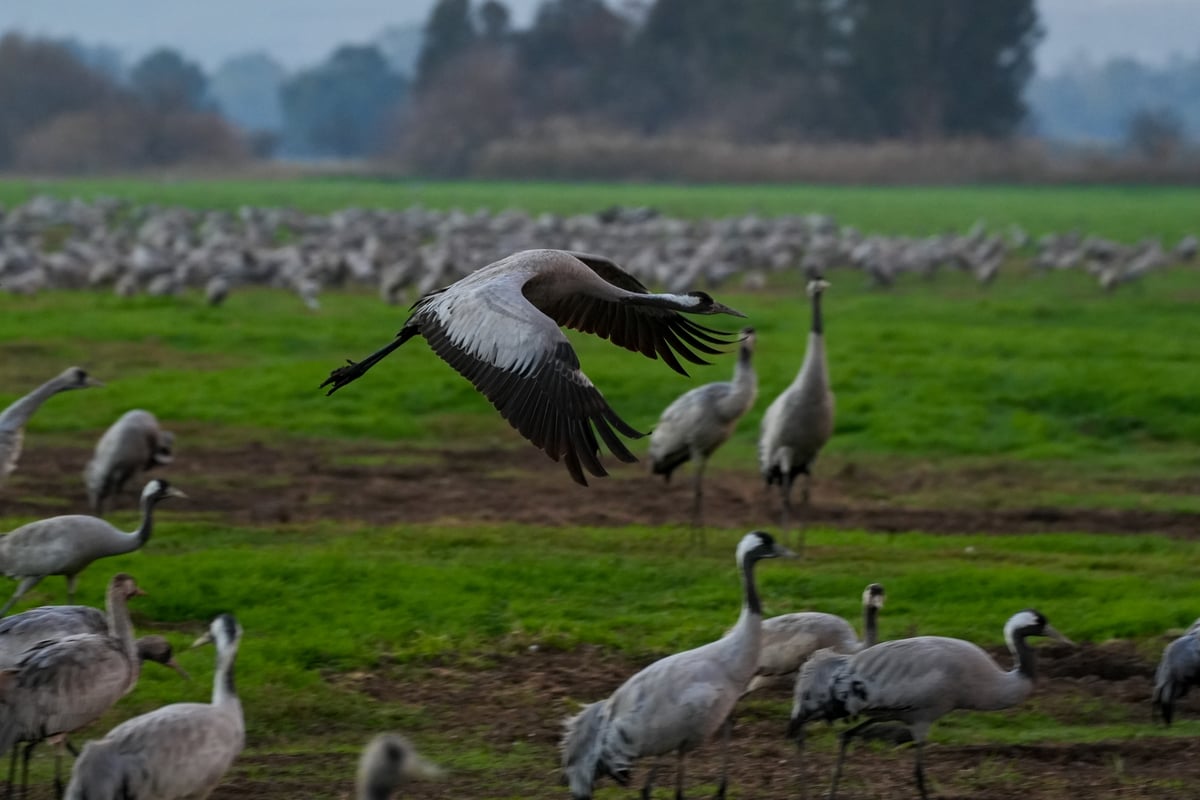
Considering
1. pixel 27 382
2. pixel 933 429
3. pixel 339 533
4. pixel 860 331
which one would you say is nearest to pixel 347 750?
pixel 339 533

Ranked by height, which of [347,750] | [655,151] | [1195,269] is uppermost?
[655,151]

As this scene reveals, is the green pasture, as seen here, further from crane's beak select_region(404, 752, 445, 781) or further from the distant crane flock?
crane's beak select_region(404, 752, 445, 781)

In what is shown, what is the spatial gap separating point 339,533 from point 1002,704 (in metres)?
5.13

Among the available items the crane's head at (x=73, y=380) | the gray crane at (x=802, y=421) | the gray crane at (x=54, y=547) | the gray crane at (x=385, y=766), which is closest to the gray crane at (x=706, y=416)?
the gray crane at (x=802, y=421)

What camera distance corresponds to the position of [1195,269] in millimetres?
31359

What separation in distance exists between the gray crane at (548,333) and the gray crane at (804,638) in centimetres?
122

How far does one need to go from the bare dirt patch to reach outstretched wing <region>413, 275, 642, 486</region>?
4.37 m

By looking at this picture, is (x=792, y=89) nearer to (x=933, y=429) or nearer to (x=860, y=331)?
(x=860, y=331)

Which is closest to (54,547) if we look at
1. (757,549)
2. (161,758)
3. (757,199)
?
(161,758)

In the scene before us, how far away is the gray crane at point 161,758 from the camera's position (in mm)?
6258

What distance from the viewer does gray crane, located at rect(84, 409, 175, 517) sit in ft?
39.1

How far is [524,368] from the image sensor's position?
7.15 m

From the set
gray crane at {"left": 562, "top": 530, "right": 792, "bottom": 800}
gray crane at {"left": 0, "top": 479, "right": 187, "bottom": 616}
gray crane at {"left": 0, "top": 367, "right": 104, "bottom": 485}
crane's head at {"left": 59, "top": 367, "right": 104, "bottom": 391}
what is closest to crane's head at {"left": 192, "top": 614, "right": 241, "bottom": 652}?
gray crane at {"left": 562, "top": 530, "right": 792, "bottom": 800}

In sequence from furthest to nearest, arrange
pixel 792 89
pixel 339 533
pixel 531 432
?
pixel 792 89 < pixel 339 533 < pixel 531 432
